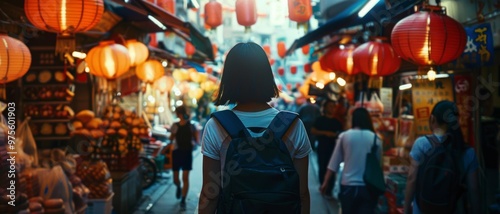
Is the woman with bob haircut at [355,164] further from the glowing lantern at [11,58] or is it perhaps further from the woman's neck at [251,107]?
the glowing lantern at [11,58]

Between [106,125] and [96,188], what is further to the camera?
[106,125]

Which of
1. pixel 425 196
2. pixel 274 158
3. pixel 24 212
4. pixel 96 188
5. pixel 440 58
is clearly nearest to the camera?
pixel 274 158

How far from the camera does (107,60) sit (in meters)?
9.41

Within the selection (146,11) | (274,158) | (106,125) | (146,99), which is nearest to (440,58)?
(274,158)

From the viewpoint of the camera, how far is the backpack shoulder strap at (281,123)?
3258mm

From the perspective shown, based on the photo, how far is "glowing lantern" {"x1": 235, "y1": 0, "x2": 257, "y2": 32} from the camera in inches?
457

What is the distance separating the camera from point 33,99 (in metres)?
10.6

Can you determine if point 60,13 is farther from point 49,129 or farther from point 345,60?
point 345,60

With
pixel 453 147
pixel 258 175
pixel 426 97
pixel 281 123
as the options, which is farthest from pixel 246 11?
pixel 258 175

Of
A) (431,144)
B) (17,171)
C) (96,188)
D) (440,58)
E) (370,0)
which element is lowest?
(96,188)

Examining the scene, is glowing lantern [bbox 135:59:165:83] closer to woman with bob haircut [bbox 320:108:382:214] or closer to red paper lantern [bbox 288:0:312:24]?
red paper lantern [bbox 288:0:312:24]

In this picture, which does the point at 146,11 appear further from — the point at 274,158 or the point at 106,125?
the point at 274,158

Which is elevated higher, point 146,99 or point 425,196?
point 146,99

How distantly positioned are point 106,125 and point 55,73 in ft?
4.89
